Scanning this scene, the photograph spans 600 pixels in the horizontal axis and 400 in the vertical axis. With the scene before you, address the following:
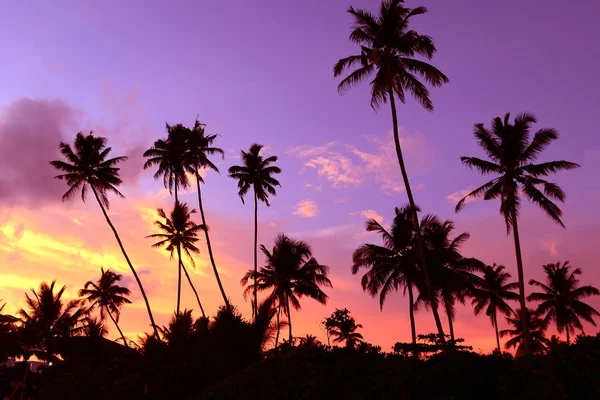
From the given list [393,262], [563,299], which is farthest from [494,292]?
[393,262]

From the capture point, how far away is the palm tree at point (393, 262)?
38.4 metres

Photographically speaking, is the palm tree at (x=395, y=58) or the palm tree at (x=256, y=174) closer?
the palm tree at (x=395, y=58)

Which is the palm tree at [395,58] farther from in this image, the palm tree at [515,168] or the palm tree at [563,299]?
the palm tree at [563,299]

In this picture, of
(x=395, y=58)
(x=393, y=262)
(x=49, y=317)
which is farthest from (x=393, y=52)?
(x=49, y=317)

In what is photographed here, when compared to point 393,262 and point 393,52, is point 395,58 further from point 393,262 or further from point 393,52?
point 393,262

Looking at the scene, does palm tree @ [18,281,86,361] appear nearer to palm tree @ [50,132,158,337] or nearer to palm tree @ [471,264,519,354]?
palm tree @ [50,132,158,337]

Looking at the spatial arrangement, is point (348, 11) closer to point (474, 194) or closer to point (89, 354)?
point (474, 194)

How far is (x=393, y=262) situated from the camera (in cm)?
3853

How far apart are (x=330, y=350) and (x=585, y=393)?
231 inches

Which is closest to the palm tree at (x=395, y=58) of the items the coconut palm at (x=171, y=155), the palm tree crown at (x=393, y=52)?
the palm tree crown at (x=393, y=52)

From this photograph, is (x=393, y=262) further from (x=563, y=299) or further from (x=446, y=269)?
(x=563, y=299)

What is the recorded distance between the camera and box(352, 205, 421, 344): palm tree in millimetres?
38375

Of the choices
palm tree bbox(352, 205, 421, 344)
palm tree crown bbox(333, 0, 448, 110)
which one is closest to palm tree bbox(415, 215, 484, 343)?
palm tree bbox(352, 205, 421, 344)

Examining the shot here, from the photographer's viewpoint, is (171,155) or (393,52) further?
(171,155)
